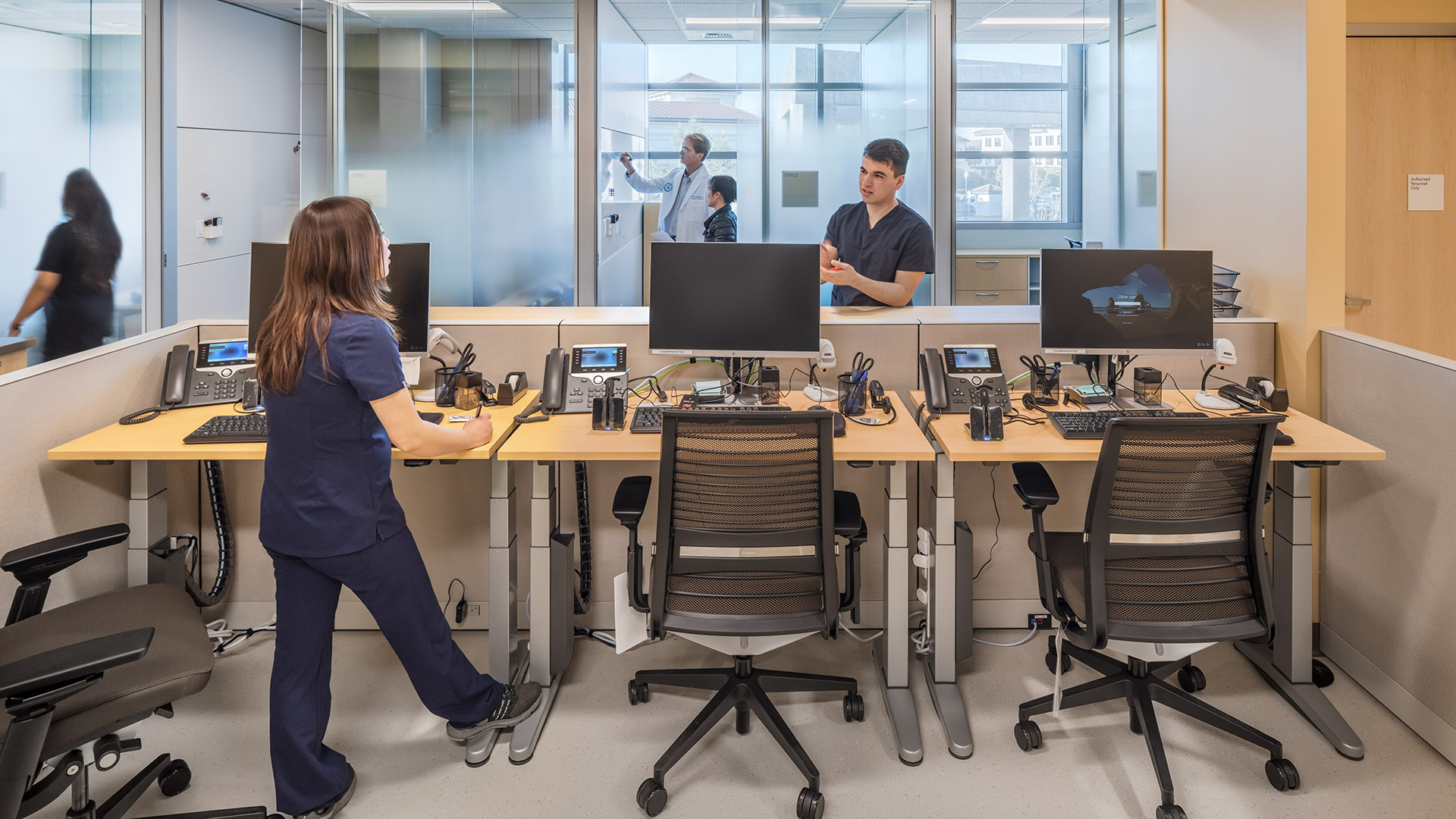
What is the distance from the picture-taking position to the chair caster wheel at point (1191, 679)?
265 cm

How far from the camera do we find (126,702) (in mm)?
1721

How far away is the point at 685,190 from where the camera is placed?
5.12m

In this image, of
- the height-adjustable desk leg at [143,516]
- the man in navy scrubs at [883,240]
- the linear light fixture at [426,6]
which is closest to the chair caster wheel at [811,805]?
the man in navy scrubs at [883,240]

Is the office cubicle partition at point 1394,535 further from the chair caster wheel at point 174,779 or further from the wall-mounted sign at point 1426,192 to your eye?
the chair caster wheel at point 174,779

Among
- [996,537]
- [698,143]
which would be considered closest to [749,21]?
[698,143]

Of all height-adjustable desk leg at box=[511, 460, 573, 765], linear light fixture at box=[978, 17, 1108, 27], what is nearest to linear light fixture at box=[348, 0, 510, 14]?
linear light fixture at box=[978, 17, 1108, 27]

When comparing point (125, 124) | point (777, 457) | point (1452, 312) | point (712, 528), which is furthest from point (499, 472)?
point (1452, 312)

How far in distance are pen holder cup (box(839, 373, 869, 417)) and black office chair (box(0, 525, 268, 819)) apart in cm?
177

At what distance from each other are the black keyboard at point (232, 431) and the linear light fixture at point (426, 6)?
329 cm

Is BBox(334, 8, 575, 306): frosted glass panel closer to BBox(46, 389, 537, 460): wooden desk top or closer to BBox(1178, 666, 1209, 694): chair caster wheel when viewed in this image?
BBox(46, 389, 537, 460): wooden desk top

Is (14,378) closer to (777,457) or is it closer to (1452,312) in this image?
(777,457)

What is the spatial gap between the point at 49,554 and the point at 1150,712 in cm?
266

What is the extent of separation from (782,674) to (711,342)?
1.05 metres

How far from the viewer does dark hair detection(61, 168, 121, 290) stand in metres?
4.12
